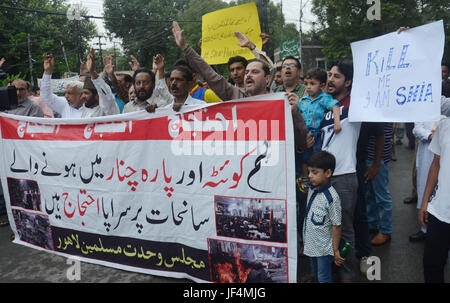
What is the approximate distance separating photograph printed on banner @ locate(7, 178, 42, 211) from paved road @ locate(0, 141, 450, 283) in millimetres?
550

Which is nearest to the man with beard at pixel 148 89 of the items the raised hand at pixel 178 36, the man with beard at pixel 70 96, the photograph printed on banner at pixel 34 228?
the raised hand at pixel 178 36

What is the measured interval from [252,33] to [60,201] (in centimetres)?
320

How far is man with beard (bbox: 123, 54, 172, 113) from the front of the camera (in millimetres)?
3648

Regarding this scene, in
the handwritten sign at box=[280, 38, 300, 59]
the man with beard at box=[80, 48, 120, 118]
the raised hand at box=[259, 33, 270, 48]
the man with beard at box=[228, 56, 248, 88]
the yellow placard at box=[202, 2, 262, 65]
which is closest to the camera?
the man with beard at box=[80, 48, 120, 118]

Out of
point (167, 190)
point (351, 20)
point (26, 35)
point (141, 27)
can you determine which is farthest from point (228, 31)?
point (141, 27)

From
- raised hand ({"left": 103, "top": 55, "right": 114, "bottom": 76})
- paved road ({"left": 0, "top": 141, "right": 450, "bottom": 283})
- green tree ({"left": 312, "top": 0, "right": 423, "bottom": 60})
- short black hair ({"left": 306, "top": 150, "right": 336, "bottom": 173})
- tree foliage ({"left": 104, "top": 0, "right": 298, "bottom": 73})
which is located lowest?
paved road ({"left": 0, "top": 141, "right": 450, "bottom": 283})

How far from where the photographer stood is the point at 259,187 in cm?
258

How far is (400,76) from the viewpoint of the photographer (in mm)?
2377

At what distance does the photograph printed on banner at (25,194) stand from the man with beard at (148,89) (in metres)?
1.35

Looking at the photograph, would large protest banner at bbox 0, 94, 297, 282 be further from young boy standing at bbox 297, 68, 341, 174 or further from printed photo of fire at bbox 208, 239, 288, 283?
young boy standing at bbox 297, 68, 341, 174

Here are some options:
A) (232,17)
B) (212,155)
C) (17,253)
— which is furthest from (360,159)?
(17,253)

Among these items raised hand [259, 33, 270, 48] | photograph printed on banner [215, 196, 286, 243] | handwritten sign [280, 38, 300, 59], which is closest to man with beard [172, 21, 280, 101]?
photograph printed on banner [215, 196, 286, 243]

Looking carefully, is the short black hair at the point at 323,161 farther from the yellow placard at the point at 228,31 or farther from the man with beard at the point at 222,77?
the yellow placard at the point at 228,31

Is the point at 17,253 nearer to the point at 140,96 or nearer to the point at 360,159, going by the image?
the point at 140,96
